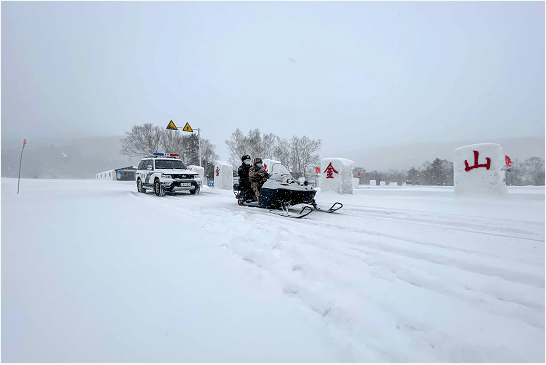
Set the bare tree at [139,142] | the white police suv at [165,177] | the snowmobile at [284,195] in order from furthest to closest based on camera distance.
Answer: the bare tree at [139,142] < the white police suv at [165,177] < the snowmobile at [284,195]

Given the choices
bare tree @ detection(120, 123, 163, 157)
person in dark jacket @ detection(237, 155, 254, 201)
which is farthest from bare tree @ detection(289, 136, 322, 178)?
person in dark jacket @ detection(237, 155, 254, 201)

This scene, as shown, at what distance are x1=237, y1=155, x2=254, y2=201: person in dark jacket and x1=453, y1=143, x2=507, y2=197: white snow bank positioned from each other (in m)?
7.47

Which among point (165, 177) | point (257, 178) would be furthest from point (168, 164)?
point (257, 178)

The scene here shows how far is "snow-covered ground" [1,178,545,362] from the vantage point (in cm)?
153

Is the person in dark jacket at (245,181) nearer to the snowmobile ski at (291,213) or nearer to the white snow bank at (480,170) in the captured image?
the snowmobile ski at (291,213)

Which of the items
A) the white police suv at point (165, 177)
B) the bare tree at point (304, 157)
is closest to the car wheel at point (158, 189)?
the white police suv at point (165, 177)

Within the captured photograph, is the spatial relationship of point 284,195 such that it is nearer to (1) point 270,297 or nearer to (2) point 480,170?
(1) point 270,297

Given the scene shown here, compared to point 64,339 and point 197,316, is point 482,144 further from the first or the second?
Result: point 64,339

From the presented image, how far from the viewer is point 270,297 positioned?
2.08 meters

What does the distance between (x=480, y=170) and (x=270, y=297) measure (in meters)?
9.49

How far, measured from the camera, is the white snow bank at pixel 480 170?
7.96 meters

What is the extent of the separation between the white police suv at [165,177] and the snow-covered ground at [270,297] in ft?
20.7

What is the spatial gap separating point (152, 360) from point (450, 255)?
10.9 feet

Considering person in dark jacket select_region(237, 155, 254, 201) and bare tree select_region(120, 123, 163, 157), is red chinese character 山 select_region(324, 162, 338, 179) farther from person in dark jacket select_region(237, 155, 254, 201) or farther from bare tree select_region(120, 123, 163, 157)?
bare tree select_region(120, 123, 163, 157)
